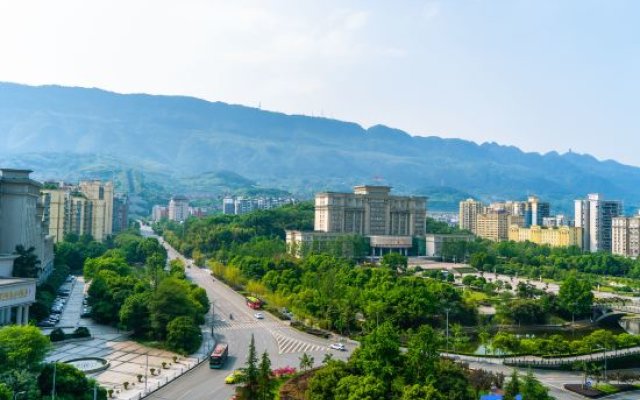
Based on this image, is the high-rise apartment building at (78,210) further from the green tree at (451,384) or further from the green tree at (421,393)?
the green tree at (421,393)

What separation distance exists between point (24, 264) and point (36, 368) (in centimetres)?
1931

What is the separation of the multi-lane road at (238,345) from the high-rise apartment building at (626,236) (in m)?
69.7

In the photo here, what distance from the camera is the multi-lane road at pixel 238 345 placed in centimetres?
2411

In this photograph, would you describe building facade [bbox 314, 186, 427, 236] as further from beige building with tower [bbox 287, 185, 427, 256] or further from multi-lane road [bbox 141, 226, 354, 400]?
multi-lane road [bbox 141, 226, 354, 400]

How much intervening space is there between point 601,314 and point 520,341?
19.0 m

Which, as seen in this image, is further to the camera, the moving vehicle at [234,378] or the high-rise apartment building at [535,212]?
the high-rise apartment building at [535,212]

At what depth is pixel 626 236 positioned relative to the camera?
91.1 meters

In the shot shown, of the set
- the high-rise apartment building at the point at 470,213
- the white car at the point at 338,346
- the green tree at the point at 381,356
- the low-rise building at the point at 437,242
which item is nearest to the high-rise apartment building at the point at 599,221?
the low-rise building at the point at 437,242

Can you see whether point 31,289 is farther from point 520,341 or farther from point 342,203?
point 342,203

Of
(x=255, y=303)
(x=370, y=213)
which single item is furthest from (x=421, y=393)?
(x=370, y=213)

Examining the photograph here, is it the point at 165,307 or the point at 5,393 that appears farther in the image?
the point at 165,307

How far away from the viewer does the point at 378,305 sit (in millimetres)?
36875

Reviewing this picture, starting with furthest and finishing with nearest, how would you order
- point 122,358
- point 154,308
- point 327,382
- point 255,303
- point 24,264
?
point 255,303 → point 24,264 → point 154,308 → point 122,358 → point 327,382

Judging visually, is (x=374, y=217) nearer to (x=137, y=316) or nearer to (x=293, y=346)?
(x=293, y=346)
